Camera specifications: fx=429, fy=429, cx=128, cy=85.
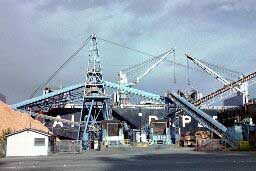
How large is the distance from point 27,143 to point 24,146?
0.60 meters

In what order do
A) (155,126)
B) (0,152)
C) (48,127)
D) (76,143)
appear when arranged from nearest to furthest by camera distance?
(0,152) → (76,143) → (155,126) → (48,127)

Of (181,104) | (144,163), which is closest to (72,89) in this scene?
(181,104)

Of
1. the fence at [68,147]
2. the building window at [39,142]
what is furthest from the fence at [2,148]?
the fence at [68,147]

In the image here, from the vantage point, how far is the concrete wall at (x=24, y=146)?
61.1 metres

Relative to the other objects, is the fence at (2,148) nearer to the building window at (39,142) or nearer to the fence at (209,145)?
the building window at (39,142)

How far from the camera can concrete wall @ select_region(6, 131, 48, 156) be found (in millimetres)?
61125

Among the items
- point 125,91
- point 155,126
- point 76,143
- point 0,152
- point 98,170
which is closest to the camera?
point 98,170

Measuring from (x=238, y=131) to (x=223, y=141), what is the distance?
3.91 metres

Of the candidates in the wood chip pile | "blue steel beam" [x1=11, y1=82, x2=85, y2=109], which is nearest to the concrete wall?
the wood chip pile

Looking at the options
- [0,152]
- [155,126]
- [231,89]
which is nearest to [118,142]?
[155,126]

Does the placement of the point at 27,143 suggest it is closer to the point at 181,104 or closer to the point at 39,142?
the point at 39,142

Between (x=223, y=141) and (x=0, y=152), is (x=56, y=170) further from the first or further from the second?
(x=223, y=141)

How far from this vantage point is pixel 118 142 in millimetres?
84750

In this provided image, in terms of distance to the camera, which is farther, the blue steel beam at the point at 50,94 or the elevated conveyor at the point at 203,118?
the blue steel beam at the point at 50,94
